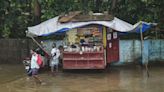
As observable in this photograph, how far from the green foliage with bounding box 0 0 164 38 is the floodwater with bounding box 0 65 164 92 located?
11.9 ft

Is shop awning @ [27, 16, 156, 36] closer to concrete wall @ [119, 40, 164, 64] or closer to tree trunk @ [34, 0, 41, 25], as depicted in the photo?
concrete wall @ [119, 40, 164, 64]

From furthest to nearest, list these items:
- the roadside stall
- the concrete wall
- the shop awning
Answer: the concrete wall, the roadside stall, the shop awning

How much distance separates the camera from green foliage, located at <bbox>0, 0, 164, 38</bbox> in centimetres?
2258

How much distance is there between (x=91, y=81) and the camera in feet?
54.0

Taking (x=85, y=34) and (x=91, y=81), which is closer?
(x=91, y=81)

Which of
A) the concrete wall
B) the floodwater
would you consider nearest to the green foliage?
the concrete wall

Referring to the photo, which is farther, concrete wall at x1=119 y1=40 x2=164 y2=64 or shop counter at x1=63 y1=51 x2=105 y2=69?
concrete wall at x1=119 y1=40 x2=164 y2=64

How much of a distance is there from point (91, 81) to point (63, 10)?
7.73 metres

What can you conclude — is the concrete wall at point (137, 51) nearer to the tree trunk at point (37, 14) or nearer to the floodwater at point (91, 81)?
the floodwater at point (91, 81)

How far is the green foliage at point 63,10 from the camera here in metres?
22.6

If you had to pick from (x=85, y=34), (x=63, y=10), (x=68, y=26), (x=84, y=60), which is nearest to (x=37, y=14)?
(x=63, y=10)

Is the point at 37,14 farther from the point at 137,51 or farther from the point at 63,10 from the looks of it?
the point at 137,51

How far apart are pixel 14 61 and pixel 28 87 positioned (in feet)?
26.8

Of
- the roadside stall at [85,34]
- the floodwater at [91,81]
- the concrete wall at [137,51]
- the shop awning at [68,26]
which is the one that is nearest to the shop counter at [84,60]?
the roadside stall at [85,34]
